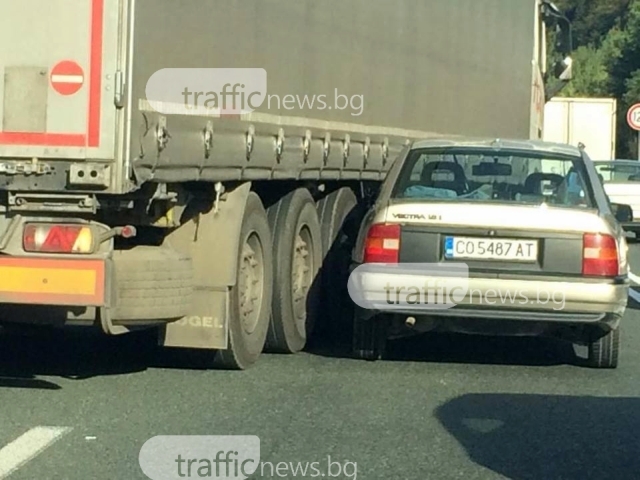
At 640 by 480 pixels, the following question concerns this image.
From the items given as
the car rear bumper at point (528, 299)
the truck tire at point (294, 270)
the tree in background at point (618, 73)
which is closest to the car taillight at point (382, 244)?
the car rear bumper at point (528, 299)

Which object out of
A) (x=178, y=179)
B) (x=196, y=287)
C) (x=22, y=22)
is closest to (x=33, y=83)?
(x=22, y=22)

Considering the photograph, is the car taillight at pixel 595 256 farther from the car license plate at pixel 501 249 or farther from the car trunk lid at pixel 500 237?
the car license plate at pixel 501 249

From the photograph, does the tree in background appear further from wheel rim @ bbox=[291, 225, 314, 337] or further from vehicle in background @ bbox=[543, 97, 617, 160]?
wheel rim @ bbox=[291, 225, 314, 337]

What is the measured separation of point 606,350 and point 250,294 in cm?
232

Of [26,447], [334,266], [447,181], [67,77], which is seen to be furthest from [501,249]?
[26,447]

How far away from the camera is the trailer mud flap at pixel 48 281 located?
7.60 m

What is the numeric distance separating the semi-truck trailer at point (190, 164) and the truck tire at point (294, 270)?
2 centimetres

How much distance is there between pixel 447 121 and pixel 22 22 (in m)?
7.94

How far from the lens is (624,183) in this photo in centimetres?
2516

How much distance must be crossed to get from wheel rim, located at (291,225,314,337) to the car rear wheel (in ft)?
2.66

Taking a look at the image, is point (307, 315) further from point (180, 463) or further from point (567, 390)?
point (180, 463)

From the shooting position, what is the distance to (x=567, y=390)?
9.13 m

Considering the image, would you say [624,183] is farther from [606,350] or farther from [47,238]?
[47,238]

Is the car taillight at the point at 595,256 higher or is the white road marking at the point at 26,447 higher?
the car taillight at the point at 595,256
